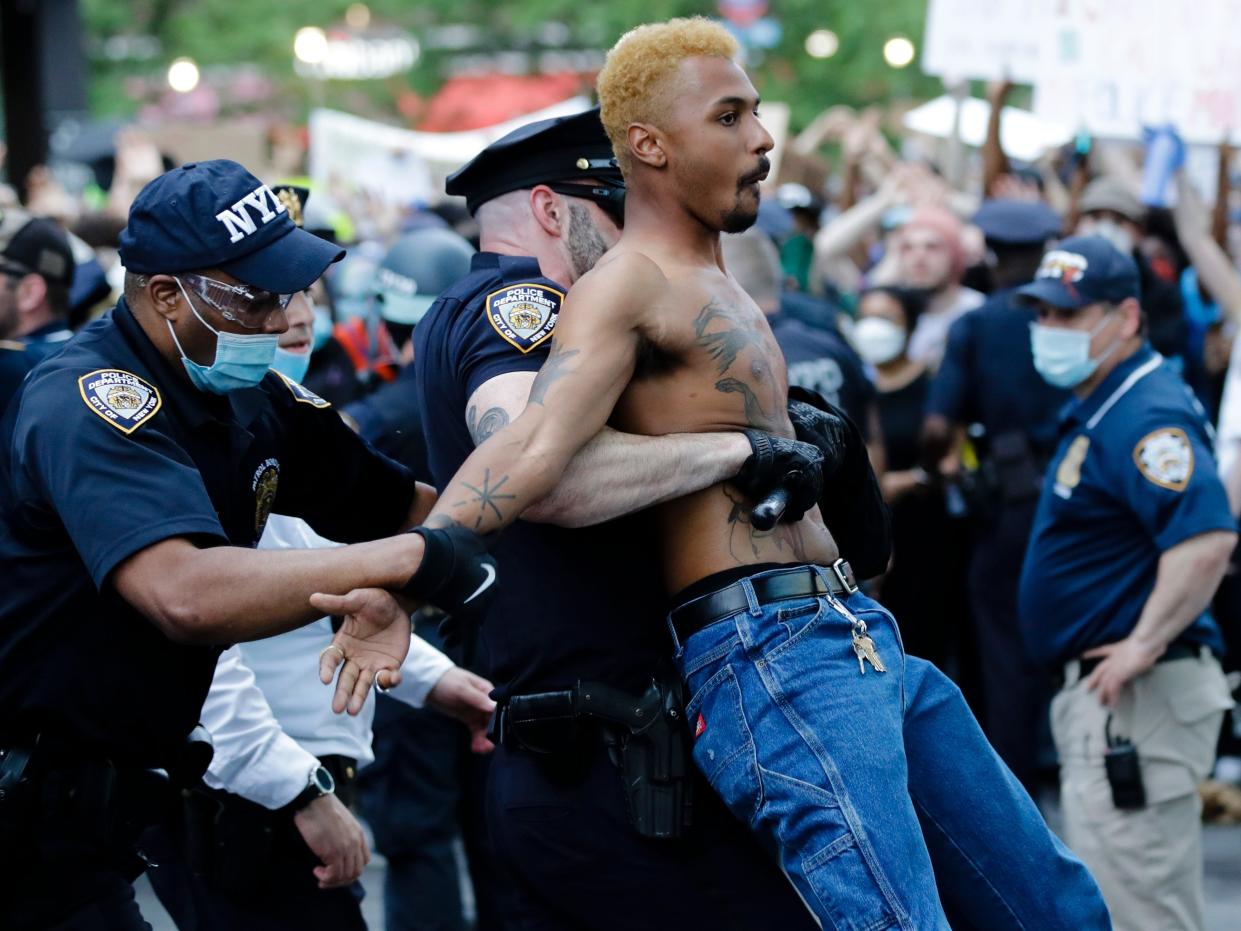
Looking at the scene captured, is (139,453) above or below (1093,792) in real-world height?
above

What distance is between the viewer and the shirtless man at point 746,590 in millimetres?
3146

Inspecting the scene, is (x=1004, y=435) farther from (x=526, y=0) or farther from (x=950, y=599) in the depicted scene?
(x=526, y=0)

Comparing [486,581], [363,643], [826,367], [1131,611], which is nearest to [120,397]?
[363,643]

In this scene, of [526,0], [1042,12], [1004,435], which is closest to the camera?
[1004,435]

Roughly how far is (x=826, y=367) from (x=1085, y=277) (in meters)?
1.38

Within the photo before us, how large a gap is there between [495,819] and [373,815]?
2331mm

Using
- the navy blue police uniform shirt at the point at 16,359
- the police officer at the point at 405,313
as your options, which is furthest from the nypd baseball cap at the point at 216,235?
the police officer at the point at 405,313

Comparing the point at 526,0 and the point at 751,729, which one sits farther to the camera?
the point at 526,0

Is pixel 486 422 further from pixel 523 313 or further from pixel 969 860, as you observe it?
pixel 969 860

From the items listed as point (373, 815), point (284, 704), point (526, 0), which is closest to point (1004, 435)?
point (373, 815)

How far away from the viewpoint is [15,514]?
322cm

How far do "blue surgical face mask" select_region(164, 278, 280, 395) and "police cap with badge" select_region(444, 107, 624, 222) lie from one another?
Result: 78 cm

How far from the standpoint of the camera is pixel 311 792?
13.1ft

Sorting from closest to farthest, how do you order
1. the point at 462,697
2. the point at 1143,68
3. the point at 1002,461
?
the point at 462,697, the point at 1002,461, the point at 1143,68
